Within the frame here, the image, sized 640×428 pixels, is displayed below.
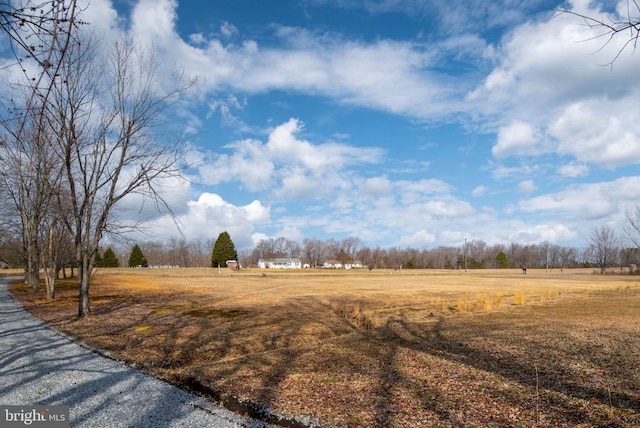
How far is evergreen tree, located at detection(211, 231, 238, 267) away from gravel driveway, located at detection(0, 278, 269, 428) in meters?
92.2

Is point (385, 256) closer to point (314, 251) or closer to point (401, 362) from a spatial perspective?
point (314, 251)

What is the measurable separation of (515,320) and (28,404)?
1420 centimetres

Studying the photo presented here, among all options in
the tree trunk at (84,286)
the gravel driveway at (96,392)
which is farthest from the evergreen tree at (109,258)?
the gravel driveway at (96,392)

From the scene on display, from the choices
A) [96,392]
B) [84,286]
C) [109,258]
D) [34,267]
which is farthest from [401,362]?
[109,258]

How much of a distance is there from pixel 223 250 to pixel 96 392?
96462mm

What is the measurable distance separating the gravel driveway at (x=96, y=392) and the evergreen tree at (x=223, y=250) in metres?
92.2

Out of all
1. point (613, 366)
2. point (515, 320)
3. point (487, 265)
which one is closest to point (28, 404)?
point (613, 366)

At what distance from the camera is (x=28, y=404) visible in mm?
6027

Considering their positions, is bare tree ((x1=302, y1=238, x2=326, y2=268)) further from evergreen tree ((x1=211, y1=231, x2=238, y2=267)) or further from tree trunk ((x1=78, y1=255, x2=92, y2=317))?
tree trunk ((x1=78, y1=255, x2=92, y2=317))

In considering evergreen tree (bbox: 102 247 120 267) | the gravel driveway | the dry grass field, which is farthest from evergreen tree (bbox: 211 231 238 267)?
the gravel driveway

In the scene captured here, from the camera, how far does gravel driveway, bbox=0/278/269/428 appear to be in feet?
18.1

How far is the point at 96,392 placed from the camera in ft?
21.6

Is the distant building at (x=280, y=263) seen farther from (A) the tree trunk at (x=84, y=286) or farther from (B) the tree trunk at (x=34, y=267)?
(A) the tree trunk at (x=84, y=286)

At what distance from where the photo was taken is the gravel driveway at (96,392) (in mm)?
5508
